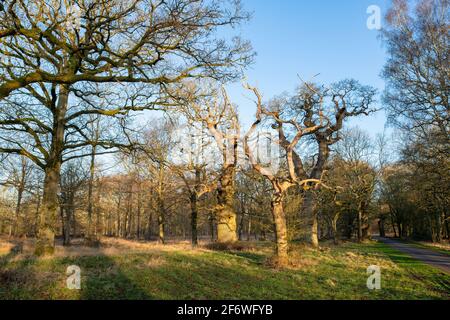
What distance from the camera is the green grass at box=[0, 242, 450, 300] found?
7594mm

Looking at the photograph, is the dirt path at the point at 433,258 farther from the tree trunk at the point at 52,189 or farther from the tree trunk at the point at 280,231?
the tree trunk at the point at 52,189

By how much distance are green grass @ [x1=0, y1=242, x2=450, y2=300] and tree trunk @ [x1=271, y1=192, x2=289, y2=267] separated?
20.7 inches

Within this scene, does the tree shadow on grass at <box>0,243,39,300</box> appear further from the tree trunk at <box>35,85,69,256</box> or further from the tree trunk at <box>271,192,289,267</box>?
the tree trunk at <box>271,192,289,267</box>

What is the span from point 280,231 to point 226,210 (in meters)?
10.3

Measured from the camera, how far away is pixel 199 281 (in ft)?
31.1

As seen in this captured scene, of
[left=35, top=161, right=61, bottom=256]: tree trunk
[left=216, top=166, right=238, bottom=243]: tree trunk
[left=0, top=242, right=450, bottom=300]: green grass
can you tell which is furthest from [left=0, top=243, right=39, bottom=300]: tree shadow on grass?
[left=216, top=166, right=238, bottom=243]: tree trunk

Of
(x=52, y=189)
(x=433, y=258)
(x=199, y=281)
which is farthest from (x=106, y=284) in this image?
(x=433, y=258)

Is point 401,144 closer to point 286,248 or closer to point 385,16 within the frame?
point 385,16

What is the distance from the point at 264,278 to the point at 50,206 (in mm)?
8796

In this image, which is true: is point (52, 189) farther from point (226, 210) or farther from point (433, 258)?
point (433, 258)

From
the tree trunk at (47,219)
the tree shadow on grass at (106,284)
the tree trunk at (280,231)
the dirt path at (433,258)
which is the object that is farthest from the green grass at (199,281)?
the dirt path at (433,258)
